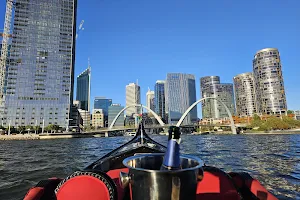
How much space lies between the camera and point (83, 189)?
1.76 m

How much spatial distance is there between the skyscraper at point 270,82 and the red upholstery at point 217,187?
14850cm

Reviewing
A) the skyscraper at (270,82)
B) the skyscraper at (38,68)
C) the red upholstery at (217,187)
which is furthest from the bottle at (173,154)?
the skyscraper at (270,82)

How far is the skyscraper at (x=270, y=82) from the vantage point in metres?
128

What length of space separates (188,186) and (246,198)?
1739mm

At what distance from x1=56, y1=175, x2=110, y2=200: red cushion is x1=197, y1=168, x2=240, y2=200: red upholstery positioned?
128cm

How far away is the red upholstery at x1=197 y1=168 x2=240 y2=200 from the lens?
2.42 meters

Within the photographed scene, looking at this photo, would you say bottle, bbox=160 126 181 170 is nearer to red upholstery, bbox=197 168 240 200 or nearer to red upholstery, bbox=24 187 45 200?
red upholstery, bbox=197 168 240 200

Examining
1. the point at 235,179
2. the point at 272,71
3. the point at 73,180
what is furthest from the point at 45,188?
the point at 272,71

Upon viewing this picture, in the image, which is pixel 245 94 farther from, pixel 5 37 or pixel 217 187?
pixel 217 187

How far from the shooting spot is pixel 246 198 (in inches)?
98.3

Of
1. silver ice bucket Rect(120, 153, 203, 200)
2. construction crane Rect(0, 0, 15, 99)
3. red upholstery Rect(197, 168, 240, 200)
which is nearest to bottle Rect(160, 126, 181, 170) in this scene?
silver ice bucket Rect(120, 153, 203, 200)

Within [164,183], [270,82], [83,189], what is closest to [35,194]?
[83,189]

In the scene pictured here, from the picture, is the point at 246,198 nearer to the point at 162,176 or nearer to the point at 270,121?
the point at 162,176

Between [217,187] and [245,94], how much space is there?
18847 centimetres
